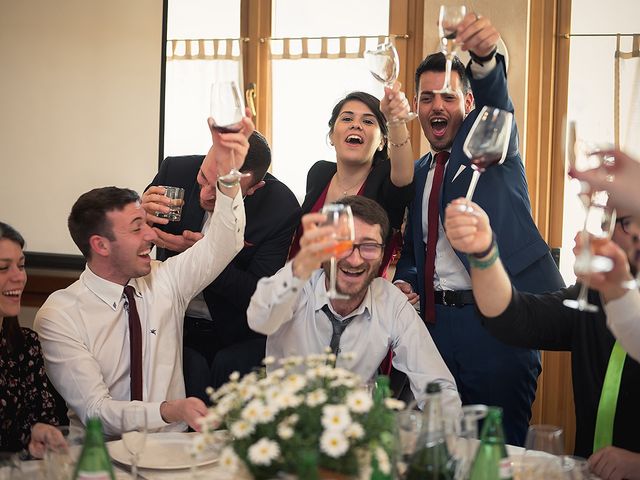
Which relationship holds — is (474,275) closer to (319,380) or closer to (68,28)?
(319,380)

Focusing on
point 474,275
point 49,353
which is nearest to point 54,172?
point 49,353

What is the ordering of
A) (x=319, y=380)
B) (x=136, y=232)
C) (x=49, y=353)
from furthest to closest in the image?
1. (x=136, y=232)
2. (x=49, y=353)
3. (x=319, y=380)

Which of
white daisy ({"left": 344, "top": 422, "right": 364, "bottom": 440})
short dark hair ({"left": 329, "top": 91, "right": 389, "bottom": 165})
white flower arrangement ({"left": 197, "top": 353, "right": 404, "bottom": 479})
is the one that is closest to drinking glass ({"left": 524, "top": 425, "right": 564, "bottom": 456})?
white flower arrangement ({"left": 197, "top": 353, "right": 404, "bottom": 479})

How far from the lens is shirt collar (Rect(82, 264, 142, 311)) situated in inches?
112

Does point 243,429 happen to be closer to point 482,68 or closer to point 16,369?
point 16,369

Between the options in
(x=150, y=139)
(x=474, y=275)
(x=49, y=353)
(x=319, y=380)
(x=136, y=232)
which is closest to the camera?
(x=319, y=380)

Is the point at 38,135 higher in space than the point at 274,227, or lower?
higher

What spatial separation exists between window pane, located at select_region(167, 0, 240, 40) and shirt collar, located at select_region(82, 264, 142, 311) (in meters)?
2.78

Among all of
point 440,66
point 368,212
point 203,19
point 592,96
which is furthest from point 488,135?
point 203,19

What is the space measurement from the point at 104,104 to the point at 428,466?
4.03m

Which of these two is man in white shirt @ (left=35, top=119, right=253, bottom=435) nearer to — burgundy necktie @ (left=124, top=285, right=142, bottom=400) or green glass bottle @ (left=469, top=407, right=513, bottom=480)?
burgundy necktie @ (left=124, top=285, right=142, bottom=400)

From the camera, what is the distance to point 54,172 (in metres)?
5.20

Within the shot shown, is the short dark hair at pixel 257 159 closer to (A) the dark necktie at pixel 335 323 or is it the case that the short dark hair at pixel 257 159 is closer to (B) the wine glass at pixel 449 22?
(A) the dark necktie at pixel 335 323

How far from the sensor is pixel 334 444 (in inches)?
56.5
